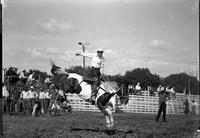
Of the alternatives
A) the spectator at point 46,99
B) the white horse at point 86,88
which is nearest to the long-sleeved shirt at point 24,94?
the spectator at point 46,99

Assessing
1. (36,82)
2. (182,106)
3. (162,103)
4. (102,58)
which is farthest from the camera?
(182,106)

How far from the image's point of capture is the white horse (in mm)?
14578

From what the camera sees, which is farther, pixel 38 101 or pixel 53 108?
pixel 53 108

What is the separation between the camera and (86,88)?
1476cm

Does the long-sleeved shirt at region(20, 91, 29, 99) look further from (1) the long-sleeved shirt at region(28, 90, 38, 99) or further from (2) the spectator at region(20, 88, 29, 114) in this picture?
(1) the long-sleeved shirt at region(28, 90, 38, 99)

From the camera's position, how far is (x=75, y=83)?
49.6 feet

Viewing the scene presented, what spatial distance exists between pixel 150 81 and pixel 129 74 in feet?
20.9

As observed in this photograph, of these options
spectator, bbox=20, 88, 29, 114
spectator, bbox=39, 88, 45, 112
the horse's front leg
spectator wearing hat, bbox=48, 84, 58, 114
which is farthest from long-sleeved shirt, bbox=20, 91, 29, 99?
the horse's front leg

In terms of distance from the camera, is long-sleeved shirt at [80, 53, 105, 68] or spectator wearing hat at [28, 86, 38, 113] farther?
spectator wearing hat at [28, 86, 38, 113]

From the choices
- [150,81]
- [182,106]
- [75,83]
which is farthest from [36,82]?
[150,81]

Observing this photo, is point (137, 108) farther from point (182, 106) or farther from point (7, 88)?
point (7, 88)

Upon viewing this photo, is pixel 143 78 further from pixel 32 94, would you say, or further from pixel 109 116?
pixel 109 116

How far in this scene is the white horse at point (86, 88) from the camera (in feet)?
47.8

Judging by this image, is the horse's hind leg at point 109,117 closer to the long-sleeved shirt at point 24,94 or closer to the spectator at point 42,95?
the long-sleeved shirt at point 24,94
